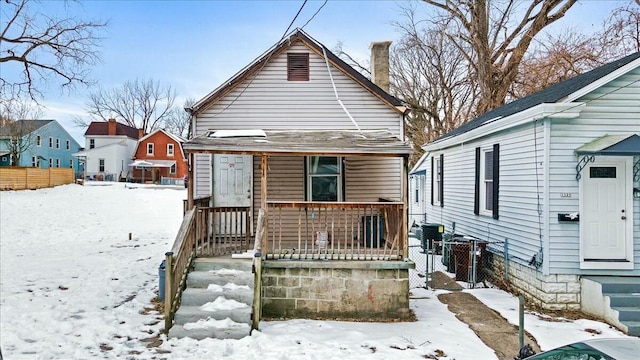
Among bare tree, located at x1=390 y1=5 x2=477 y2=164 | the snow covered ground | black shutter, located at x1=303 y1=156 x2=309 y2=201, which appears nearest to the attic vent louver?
black shutter, located at x1=303 y1=156 x2=309 y2=201

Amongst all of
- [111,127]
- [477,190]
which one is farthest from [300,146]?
[111,127]

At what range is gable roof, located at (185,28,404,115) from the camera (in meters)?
9.93

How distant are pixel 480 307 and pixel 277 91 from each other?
267 inches

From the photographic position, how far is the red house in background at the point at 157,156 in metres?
42.9

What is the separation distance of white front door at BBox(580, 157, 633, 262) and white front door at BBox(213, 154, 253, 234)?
7256 mm

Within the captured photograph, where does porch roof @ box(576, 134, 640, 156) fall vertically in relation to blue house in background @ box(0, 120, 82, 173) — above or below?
below

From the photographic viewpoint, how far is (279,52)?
1012 centimetres

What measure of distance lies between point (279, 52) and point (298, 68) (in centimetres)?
61

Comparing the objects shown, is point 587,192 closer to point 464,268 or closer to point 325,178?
point 464,268

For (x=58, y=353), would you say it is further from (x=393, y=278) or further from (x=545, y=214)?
(x=545, y=214)

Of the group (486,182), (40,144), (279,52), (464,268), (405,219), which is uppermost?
(40,144)

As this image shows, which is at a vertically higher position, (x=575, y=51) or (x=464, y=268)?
(x=575, y=51)

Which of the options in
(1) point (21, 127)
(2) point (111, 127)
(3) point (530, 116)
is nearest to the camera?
(3) point (530, 116)

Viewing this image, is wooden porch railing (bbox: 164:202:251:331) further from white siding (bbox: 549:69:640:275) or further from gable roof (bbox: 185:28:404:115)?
white siding (bbox: 549:69:640:275)
